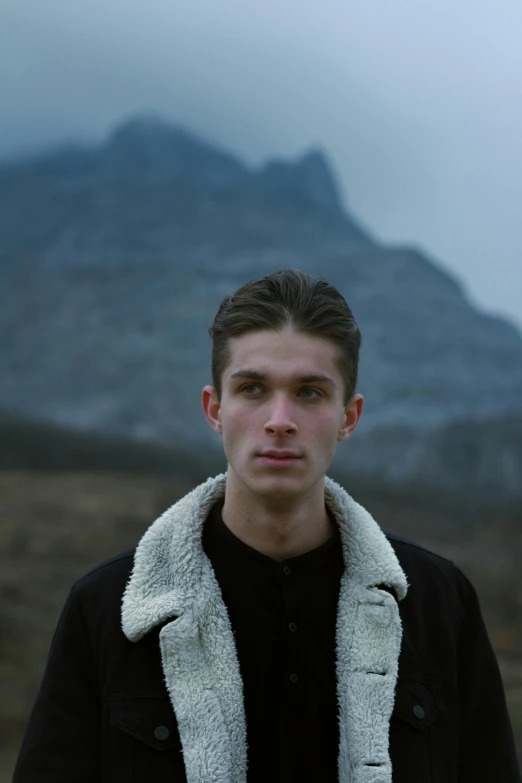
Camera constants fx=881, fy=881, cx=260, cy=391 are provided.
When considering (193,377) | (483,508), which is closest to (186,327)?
(193,377)

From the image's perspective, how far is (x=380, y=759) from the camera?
1.42 meters

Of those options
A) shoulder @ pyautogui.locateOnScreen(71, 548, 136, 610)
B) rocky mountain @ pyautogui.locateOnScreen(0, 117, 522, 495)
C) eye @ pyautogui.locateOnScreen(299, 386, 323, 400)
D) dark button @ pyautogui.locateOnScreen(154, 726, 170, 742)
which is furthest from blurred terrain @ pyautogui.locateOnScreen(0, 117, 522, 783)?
eye @ pyautogui.locateOnScreen(299, 386, 323, 400)

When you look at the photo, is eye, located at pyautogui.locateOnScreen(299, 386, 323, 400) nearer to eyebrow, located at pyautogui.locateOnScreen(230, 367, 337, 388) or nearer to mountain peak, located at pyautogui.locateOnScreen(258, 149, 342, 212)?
eyebrow, located at pyautogui.locateOnScreen(230, 367, 337, 388)

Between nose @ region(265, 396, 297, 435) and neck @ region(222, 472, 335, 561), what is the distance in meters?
0.12

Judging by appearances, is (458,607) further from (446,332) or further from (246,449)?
(446,332)

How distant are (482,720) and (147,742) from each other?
61 centimetres

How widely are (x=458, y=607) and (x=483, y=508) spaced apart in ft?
18.5

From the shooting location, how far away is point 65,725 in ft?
4.75

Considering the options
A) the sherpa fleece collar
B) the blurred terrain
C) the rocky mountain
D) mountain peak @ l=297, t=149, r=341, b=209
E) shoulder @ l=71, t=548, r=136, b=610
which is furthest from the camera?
mountain peak @ l=297, t=149, r=341, b=209

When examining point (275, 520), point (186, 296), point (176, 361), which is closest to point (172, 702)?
point (275, 520)

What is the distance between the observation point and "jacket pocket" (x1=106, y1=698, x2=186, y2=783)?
1.42 m

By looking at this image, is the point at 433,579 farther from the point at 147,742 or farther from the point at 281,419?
the point at 147,742

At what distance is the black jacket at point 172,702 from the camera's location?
56.2 inches

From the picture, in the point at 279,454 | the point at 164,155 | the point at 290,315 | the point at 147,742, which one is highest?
the point at 164,155
